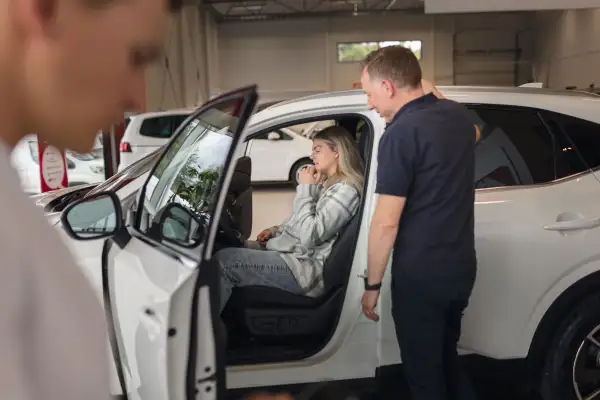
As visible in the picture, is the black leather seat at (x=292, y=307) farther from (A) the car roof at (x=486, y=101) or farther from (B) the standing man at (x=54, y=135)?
(B) the standing man at (x=54, y=135)

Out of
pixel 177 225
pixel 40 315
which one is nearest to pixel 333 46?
pixel 177 225

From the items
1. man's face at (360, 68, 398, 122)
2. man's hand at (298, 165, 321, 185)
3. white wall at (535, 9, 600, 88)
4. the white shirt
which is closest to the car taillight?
man's hand at (298, 165, 321, 185)

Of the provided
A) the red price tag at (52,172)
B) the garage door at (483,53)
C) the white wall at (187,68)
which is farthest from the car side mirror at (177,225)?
the garage door at (483,53)

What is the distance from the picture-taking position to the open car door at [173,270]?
1588 millimetres

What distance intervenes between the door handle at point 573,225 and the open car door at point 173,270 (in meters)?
1.32

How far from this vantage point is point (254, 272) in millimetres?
2604

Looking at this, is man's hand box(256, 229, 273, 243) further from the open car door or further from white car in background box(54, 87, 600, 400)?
the open car door

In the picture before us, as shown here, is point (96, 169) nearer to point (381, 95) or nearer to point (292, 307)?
point (292, 307)

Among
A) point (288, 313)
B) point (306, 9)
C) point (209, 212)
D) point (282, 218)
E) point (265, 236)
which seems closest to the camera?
point (209, 212)

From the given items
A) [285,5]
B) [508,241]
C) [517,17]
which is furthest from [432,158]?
[517,17]

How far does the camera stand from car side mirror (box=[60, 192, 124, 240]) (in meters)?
1.93

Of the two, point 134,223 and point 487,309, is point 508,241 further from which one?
point 134,223

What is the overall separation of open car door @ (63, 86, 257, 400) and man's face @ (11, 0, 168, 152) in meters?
0.97

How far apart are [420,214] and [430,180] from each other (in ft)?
0.40
